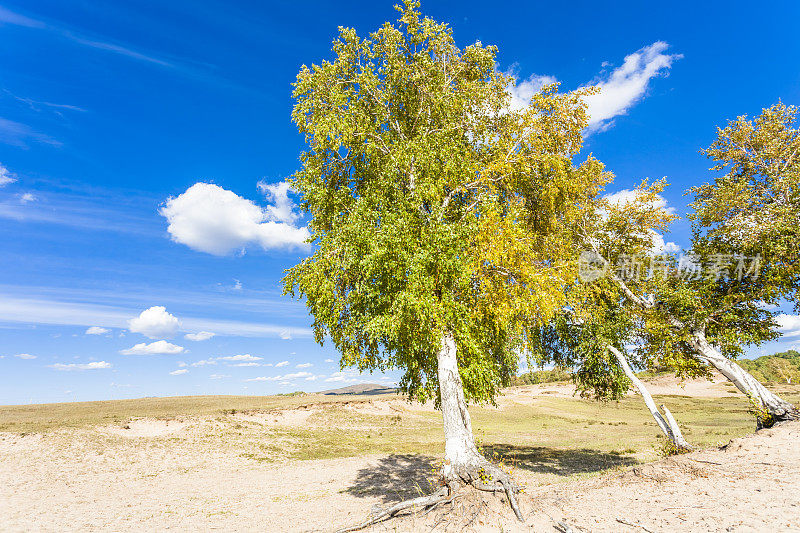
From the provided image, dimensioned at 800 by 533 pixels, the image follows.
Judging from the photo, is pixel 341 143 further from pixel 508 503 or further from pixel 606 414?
pixel 606 414

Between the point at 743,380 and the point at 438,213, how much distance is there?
13.8 meters

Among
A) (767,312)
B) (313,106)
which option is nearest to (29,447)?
(313,106)

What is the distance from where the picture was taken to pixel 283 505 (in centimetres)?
1520

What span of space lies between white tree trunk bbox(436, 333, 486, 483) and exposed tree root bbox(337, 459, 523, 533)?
0.16 ft

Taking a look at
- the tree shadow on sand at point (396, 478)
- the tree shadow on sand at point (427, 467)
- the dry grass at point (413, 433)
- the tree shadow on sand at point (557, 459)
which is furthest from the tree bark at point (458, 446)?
the dry grass at point (413, 433)

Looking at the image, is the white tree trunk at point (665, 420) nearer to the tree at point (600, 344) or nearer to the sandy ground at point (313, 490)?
the tree at point (600, 344)

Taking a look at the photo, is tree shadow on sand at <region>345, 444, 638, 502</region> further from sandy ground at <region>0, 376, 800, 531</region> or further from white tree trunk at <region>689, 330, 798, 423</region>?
white tree trunk at <region>689, 330, 798, 423</region>

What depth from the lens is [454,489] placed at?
8812 millimetres

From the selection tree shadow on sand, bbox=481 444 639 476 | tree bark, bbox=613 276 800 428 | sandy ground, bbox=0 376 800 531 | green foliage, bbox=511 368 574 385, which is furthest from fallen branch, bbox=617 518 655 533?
green foliage, bbox=511 368 574 385

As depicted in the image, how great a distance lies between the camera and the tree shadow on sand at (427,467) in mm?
16641

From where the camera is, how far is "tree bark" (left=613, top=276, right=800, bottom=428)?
1330 centimetres

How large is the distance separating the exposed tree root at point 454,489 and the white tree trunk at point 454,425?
48 mm
